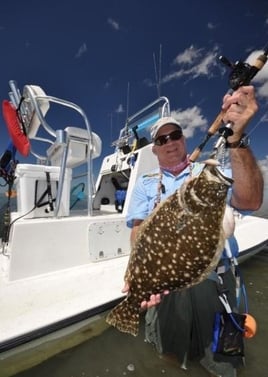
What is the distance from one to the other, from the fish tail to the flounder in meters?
0.19

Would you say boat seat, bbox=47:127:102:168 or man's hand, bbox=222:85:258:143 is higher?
boat seat, bbox=47:127:102:168

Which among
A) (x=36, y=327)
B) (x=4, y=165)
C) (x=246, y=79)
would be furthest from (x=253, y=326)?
(x=4, y=165)

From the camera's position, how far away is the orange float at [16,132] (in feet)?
11.5

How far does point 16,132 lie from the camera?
3535 millimetres

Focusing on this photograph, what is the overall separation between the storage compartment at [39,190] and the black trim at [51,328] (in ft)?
4.71

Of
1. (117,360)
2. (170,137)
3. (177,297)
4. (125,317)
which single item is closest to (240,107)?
(170,137)

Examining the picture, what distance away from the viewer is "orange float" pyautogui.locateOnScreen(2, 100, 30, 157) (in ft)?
11.5

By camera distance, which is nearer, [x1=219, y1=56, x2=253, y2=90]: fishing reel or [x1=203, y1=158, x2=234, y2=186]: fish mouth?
[x1=203, y1=158, x2=234, y2=186]: fish mouth

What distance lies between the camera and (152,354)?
2.93 meters

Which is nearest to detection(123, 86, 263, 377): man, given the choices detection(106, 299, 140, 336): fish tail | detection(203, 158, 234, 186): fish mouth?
detection(106, 299, 140, 336): fish tail

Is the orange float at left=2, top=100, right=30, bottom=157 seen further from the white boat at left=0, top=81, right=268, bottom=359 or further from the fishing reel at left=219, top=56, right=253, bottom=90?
the fishing reel at left=219, top=56, right=253, bottom=90

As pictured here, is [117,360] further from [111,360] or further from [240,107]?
[240,107]

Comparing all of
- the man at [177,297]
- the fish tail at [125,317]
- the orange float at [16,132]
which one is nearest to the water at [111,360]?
the man at [177,297]

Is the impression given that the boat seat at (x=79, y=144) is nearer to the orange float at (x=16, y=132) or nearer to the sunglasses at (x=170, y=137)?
the orange float at (x=16, y=132)
